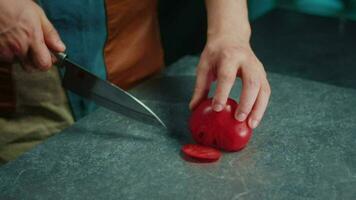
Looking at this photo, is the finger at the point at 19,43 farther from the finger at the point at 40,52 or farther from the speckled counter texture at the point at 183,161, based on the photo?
the speckled counter texture at the point at 183,161

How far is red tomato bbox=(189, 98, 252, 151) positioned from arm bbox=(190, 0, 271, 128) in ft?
0.04

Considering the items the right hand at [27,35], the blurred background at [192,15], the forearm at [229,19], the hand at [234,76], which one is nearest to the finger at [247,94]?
the hand at [234,76]

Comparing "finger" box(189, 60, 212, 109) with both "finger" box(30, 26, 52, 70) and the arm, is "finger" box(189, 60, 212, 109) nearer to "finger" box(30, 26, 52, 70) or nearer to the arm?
the arm

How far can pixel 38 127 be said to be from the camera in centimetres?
98

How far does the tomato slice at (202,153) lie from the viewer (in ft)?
2.60

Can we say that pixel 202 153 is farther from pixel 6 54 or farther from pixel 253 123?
pixel 6 54

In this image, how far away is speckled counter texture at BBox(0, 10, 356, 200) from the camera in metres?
0.73

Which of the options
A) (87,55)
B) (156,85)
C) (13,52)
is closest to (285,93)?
(156,85)

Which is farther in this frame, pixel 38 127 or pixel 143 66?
pixel 143 66

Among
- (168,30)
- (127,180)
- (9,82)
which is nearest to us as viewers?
(127,180)

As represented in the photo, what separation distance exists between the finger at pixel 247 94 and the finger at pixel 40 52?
0.30 m

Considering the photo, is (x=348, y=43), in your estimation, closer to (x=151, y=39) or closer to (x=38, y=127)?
(x=151, y=39)

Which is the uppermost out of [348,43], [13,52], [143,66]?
[13,52]

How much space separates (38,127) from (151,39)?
304 millimetres
